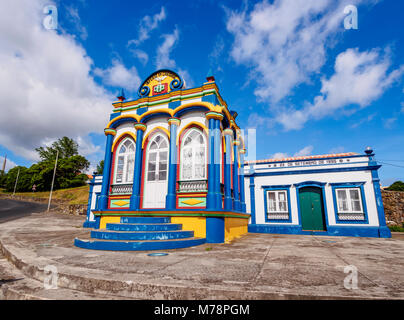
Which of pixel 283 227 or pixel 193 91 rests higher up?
pixel 193 91

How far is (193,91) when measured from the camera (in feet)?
27.1

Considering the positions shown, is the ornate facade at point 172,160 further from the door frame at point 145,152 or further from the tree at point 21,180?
the tree at point 21,180

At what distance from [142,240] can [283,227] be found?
27.6 ft

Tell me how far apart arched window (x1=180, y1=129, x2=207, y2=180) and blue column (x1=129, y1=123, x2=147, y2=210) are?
1859mm

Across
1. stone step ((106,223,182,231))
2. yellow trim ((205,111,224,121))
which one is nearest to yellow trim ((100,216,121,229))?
stone step ((106,223,182,231))

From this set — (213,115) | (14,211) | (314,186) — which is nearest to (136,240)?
(213,115)

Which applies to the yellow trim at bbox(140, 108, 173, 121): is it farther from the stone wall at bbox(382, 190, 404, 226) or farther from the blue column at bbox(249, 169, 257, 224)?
the stone wall at bbox(382, 190, 404, 226)

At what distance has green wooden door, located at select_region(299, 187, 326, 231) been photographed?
1056 centimetres

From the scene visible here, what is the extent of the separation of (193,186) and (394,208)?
1504 centimetres

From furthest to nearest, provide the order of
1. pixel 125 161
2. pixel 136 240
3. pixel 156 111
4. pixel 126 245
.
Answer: pixel 125 161
pixel 156 111
pixel 136 240
pixel 126 245

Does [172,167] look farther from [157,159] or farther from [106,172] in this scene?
[106,172]

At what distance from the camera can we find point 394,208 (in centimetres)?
1372
